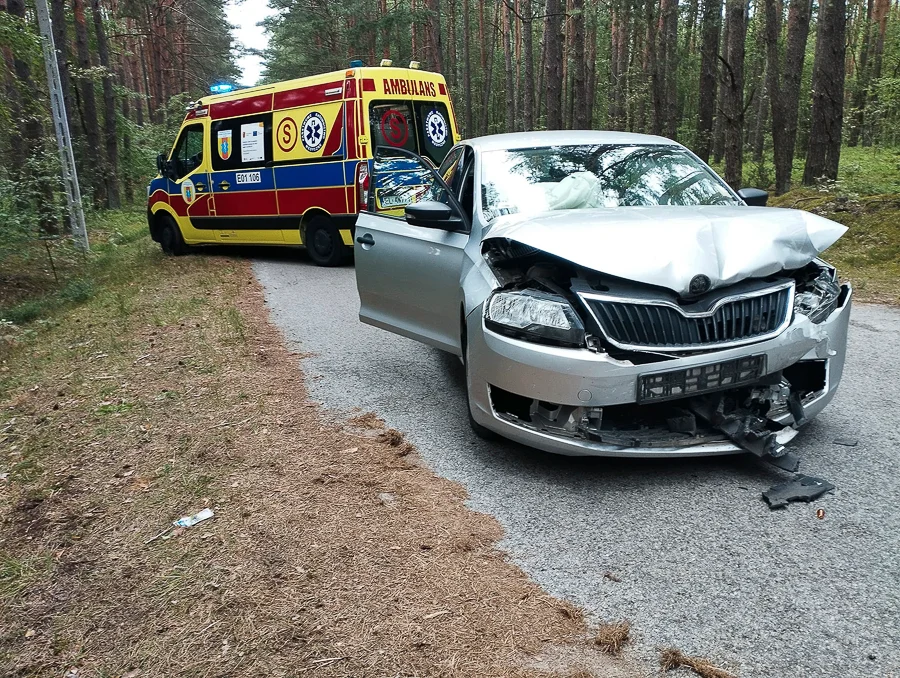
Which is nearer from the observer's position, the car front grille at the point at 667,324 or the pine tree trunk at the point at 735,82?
the car front grille at the point at 667,324

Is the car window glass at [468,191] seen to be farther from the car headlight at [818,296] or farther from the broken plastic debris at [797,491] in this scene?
the broken plastic debris at [797,491]

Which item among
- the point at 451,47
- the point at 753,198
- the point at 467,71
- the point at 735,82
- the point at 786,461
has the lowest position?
the point at 786,461

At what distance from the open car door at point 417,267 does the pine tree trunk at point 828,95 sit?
31.7 feet

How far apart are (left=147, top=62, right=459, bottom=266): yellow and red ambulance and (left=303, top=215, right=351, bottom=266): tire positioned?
0.02 meters

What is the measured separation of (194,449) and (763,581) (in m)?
3.19

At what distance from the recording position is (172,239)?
14164 mm

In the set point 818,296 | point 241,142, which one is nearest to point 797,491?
point 818,296

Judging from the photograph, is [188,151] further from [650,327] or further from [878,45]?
[878,45]

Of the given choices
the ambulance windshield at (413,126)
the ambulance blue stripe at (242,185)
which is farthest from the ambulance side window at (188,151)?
the ambulance windshield at (413,126)

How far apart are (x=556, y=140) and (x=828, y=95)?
9.67m

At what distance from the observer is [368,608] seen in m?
2.69

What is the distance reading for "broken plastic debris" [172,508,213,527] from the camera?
344cm

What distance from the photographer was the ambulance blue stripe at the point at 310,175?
10.9m

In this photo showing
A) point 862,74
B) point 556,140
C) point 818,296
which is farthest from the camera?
point 862,74
